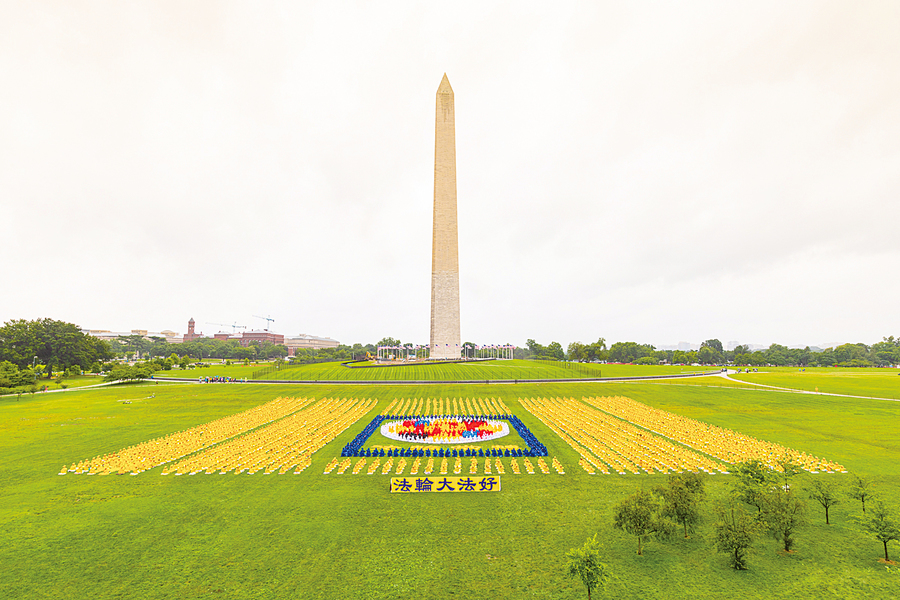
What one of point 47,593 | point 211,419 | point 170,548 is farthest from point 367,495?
point 211,419

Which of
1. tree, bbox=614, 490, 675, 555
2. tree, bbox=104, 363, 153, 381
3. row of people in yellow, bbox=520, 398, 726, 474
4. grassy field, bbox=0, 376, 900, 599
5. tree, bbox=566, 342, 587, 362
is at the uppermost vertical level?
tree, bbox=566, 342, 587, 362

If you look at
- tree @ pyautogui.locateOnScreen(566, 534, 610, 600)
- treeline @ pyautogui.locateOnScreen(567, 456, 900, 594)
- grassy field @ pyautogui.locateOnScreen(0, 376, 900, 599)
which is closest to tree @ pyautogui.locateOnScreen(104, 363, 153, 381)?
grassy field @ pyautogui.locateOnScreen(0, 376, 900, 599)

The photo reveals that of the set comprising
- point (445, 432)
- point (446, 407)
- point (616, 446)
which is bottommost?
point (616, 446)

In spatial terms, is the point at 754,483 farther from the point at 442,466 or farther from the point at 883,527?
the point at 442,466

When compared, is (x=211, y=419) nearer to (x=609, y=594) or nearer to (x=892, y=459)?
(x=609, y=594)

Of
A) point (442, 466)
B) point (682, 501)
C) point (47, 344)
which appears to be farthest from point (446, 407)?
point (47, 344)

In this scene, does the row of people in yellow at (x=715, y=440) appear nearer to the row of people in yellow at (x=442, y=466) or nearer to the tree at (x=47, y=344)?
the row of people in yellow at (x=442, y=466)

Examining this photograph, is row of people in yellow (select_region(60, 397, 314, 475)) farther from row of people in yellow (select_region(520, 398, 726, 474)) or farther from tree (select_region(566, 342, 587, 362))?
tree (select_region(566, 342, 587, 362))
